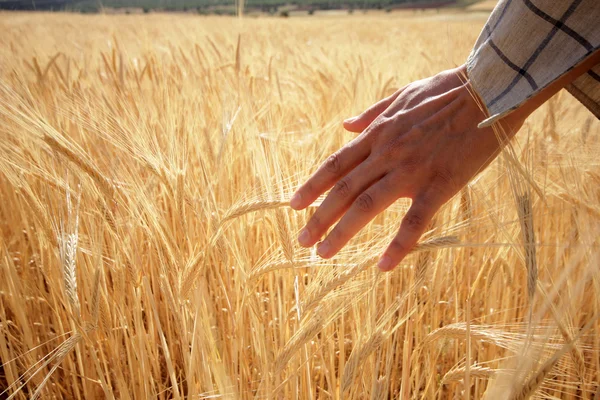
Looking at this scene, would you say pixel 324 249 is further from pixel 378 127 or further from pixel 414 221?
pixel 378 127

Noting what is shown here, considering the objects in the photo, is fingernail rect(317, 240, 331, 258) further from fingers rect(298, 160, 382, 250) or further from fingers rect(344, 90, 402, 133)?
fingers rect(344, 90, 402, 133)

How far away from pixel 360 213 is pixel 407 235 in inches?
3.4

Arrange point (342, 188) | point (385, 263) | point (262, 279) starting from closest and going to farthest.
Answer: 1. point (385, 263)
2. point (342, 188)
3. point (262, 279)

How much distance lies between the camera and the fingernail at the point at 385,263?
694 mm

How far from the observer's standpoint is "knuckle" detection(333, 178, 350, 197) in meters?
0.80

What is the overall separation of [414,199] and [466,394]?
1.01ft

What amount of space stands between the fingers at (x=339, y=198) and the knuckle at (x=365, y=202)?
0.04m

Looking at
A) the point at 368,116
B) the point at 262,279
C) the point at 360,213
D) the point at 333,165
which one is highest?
the point at 368,116

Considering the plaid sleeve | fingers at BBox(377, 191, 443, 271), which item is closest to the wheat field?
fingers at BBox(377, 191, 443, 271)

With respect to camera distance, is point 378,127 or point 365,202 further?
point 378,127

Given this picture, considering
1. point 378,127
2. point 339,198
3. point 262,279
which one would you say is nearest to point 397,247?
point 339,198

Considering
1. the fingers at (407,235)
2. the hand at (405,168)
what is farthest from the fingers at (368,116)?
the fingers at (407,235)

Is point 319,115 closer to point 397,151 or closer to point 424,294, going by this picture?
point 424,294

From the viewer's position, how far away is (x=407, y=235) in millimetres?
718
